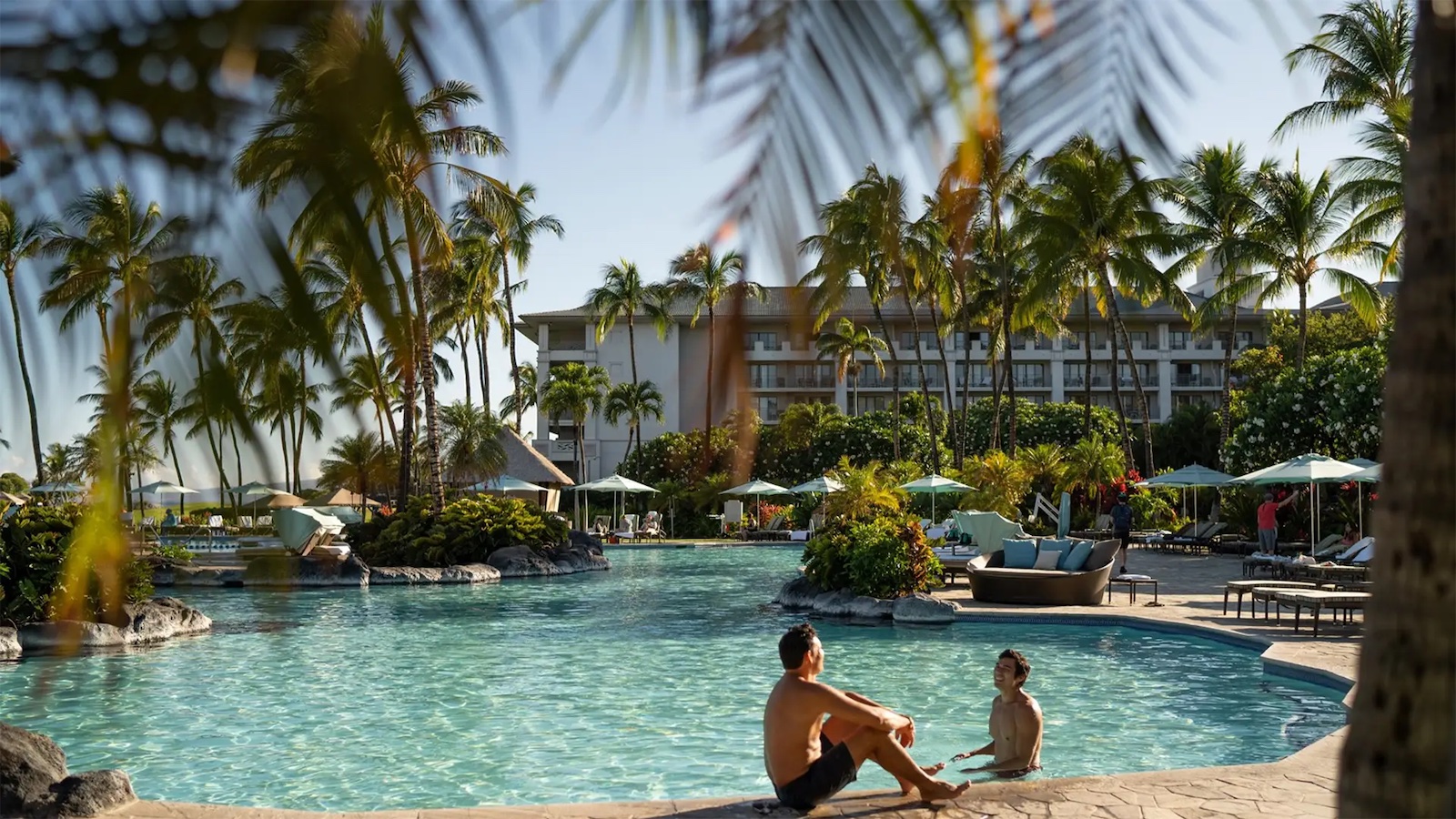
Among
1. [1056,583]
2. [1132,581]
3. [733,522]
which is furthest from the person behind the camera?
[733,522]

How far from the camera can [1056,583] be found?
16.4m

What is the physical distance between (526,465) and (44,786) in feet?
106

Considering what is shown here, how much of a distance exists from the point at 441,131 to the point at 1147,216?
0.49 m

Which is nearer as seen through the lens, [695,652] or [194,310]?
[194,310]

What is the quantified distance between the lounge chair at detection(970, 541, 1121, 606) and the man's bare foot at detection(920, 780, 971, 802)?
34.9 ft

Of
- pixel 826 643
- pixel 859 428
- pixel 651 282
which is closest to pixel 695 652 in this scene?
pixel 826 643

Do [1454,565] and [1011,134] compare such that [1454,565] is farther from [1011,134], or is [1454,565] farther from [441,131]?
[441,131]

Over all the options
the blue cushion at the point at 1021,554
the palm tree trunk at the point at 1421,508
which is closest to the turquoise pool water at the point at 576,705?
the blue cushion at the point at 1021,554

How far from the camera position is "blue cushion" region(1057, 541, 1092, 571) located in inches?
658

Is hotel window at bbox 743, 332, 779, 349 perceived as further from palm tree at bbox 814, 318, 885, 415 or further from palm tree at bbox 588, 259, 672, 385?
Answer: palm tree at bbox 588, 259, 672, 385

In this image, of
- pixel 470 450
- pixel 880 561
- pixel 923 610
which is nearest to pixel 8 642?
pixel 880 561

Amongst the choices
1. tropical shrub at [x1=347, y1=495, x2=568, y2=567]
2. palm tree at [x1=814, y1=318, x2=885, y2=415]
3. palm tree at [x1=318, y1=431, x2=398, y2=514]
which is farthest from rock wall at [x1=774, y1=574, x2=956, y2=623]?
palm tree at [x1=318, y1=431, x2=398, y2=514]

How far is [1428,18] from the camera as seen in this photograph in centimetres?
79

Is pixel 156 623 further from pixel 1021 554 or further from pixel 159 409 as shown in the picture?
pixel 159 409
